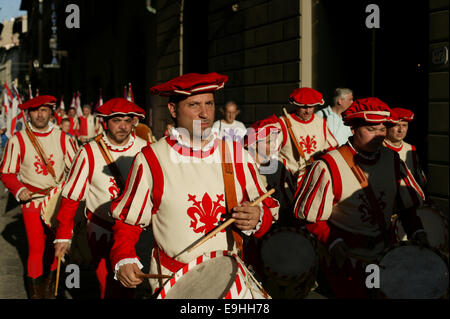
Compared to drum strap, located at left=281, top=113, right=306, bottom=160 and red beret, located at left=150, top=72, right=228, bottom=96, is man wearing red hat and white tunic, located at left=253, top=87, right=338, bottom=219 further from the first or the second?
red beret, located at left=150, top=72, right=228, bottom=96

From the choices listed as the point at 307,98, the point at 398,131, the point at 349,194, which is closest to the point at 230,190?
the point at 349,194

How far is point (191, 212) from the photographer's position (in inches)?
127

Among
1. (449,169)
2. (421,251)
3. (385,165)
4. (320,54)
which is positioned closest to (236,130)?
(320,54)

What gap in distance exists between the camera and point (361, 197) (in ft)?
13.1

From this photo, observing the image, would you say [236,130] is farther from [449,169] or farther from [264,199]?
[264,199]

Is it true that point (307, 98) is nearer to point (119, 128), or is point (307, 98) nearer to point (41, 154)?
point (119, 128)

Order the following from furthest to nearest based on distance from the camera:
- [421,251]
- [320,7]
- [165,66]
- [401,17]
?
1. [165,66]
2. [320,7]
3. [401,17]
4. [421,251]

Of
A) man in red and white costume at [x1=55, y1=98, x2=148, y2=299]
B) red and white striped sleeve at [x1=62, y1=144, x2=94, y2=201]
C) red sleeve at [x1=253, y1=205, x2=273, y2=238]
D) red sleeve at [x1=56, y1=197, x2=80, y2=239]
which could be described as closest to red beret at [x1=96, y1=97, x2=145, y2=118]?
man in red and white costume at [x1=55, y1=98, x2=148, y2=299]

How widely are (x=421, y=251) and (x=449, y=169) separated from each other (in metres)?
3.60

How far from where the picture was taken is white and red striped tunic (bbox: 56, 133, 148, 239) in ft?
16.2

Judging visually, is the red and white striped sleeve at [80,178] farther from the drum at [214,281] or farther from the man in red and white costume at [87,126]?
the man in red and white costume at [87,126]

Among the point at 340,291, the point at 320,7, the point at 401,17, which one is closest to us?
the point at 340,291

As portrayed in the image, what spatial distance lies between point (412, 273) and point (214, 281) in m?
1.35

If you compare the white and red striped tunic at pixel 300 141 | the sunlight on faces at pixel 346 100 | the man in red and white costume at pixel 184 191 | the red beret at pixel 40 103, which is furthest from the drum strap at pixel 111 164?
the sunlight on faces at pixel 346 100
